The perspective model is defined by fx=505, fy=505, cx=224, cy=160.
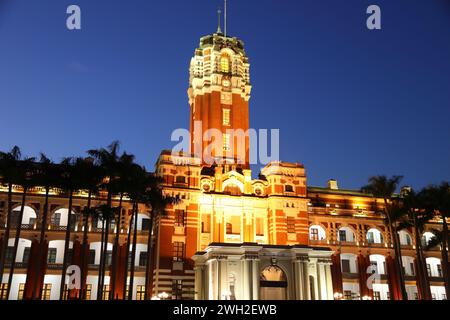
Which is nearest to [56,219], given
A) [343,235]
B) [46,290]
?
[46,290]

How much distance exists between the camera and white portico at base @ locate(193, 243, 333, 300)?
193 feet

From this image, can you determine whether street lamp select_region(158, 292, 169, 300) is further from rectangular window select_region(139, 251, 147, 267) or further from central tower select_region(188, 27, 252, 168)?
central tower select_region(188, 27, 252, 168)

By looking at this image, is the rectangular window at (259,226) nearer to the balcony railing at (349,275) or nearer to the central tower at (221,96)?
the central tower at (221,96)

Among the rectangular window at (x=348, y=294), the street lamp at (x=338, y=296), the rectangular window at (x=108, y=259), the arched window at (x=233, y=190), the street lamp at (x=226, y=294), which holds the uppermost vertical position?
the arched window at (x=233, y=190)

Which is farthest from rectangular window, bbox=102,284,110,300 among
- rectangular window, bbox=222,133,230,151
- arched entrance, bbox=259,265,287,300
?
rectangular window, bbox=222,133,230,151

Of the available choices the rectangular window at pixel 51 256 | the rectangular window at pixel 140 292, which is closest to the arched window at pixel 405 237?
the rectangular window at pixel 140 292

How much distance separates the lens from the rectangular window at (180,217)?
67375 mm

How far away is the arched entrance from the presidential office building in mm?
121

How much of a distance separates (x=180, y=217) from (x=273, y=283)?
15.7 meters

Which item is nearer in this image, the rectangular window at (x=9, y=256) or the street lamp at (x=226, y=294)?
the street lamp at (x=226, y=294)

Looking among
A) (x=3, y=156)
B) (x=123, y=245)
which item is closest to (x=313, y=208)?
(x=123, y=245)

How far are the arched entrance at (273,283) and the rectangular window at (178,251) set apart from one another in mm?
11496

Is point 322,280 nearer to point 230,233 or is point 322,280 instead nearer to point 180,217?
point 230,233

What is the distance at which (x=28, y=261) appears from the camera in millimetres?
63031
